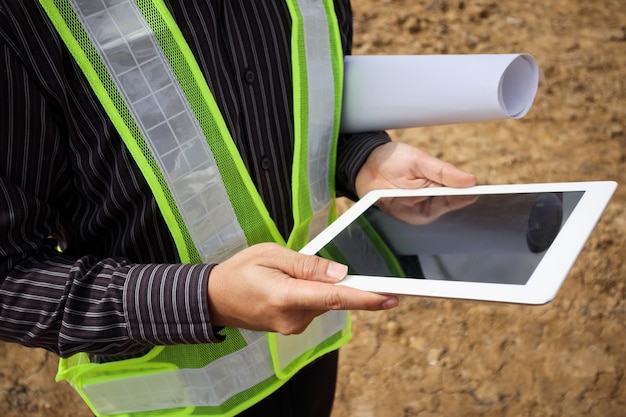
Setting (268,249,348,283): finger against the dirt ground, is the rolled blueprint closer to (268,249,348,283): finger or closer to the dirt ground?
(268,249,348,283): finger

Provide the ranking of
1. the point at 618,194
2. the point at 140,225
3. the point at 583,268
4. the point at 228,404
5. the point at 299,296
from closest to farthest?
the point at 299,296, the point at 140,225, the point at 228,404, the point at 583,268, the point at 618,194

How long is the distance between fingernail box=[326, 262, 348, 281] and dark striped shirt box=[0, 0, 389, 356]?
16 centimetres

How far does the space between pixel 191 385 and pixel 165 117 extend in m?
0.44

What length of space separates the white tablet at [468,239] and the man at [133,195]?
0.27ft

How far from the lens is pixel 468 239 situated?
3.30 ft

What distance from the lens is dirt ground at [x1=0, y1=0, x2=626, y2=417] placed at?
222cm

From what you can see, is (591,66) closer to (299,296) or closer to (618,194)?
(618,194)

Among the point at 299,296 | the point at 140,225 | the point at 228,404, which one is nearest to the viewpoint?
the point at 299,296

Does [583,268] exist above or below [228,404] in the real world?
below

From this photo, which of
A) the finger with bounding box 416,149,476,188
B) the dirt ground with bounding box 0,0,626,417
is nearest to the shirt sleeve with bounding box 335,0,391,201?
the finger with bounding box 416,149,476,188

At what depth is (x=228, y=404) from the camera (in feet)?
3.75

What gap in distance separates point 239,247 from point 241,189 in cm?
9

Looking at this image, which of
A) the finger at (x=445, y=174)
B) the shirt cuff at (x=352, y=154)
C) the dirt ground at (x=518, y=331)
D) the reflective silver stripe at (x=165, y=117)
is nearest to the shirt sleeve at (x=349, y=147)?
the shirt cuff at (x=352, y=154)

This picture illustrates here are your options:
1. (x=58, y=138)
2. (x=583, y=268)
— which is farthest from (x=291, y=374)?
(x=583, y=268)
